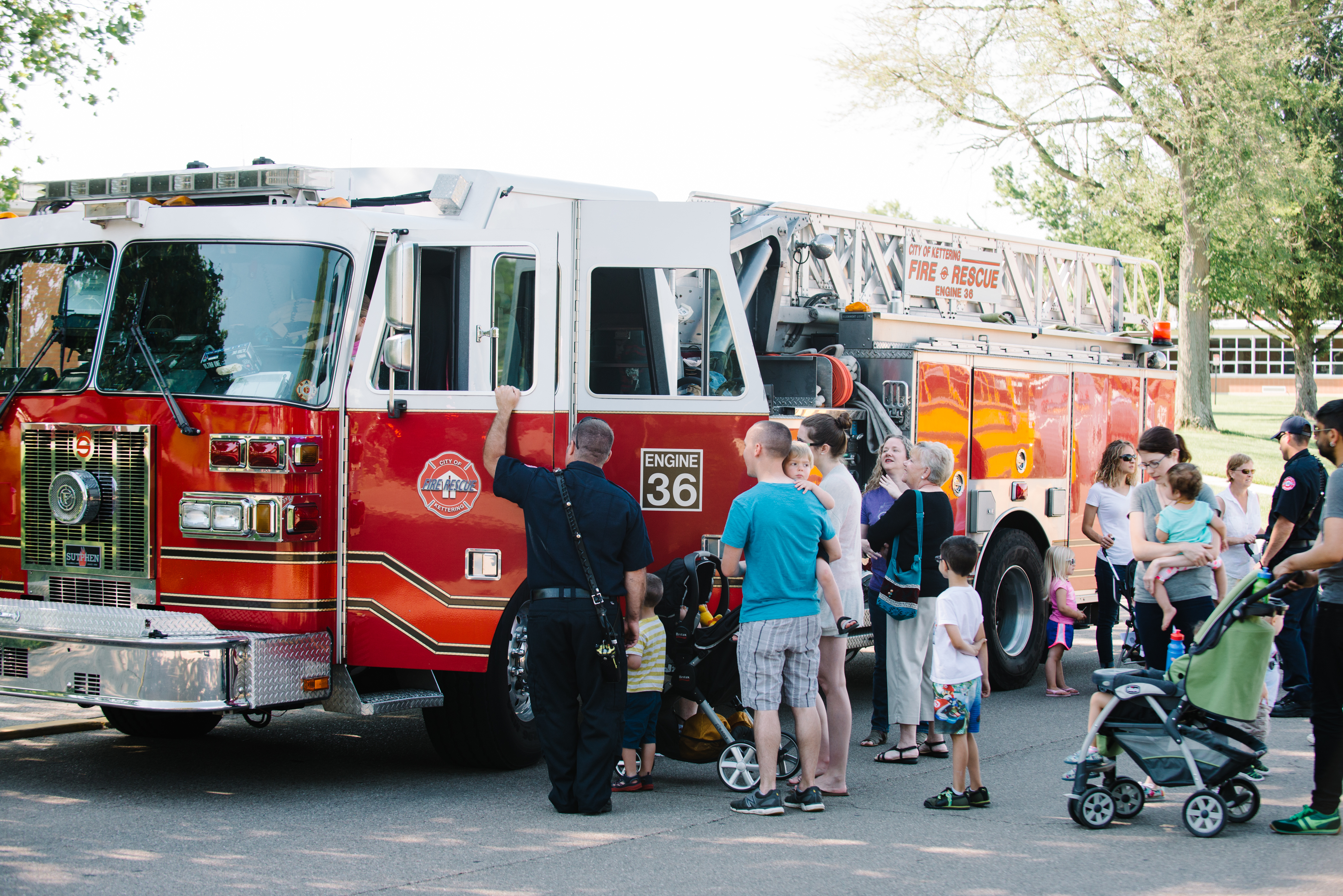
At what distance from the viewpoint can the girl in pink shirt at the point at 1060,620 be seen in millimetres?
9953

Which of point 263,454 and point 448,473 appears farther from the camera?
point 448,473

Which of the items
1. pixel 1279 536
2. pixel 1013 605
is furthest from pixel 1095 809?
pixel 1013 605

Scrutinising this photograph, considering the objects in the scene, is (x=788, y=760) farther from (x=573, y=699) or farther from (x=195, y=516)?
(x=195, y=516)

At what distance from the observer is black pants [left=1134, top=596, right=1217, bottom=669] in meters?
7.41

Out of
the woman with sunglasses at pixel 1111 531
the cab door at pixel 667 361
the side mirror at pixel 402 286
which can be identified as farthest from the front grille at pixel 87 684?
the woman with sunglasses at pixel 1111 531

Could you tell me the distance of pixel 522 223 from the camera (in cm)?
673

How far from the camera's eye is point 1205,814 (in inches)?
234

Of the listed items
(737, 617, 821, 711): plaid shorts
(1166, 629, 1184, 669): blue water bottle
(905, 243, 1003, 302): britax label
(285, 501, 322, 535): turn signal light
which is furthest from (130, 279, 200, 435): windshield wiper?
(905, 243, 1003, 302): britax label

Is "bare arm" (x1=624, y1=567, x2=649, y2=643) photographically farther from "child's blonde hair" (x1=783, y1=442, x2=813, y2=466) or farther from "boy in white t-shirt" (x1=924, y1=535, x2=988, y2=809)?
"boy in white t-shirt" (x1=924, y1=535, x2=988, y2=809)

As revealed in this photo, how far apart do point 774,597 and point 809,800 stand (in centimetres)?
103

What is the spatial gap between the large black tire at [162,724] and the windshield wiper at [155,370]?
7.63 ft

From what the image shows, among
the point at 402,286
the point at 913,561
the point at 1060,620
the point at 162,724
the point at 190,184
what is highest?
the point at 190,184

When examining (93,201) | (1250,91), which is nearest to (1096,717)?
(93,201)

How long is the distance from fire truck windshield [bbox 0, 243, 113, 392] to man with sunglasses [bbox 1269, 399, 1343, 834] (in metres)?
5.74
